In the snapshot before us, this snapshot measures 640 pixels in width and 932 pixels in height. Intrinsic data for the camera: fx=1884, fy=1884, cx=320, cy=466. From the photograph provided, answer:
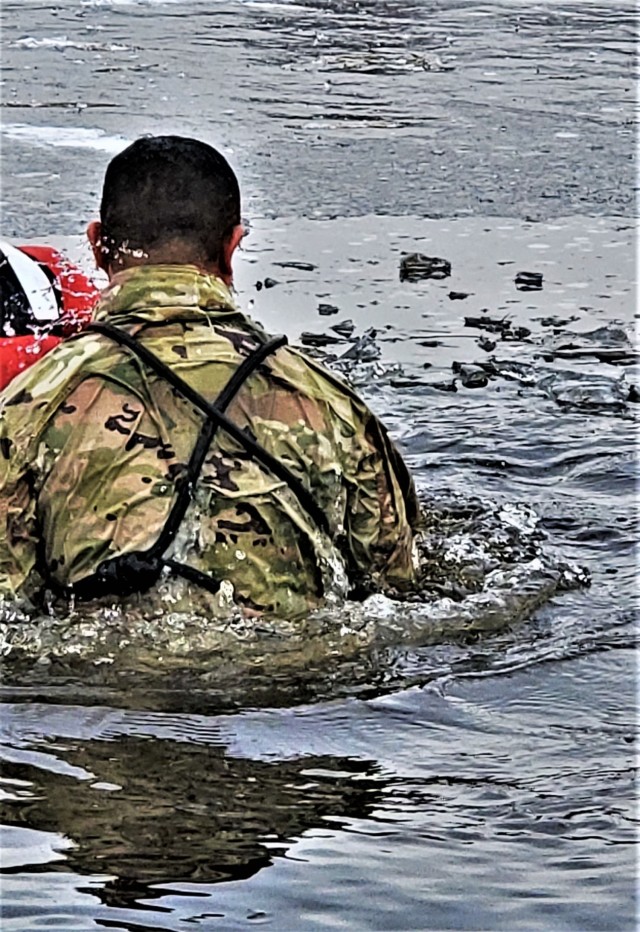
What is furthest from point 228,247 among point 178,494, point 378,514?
point 378,514

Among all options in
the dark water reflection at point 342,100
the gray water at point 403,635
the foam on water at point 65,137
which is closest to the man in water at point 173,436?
the gray water at point 403,635

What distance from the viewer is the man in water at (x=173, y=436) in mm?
4340

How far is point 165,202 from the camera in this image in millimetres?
4480

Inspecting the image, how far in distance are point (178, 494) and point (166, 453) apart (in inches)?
4.0

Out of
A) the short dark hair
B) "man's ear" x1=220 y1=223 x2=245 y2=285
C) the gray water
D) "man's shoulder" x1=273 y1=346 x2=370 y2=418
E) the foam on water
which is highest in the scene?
the short dark hair

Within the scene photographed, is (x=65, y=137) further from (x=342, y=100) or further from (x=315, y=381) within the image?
(x=315, y=381)

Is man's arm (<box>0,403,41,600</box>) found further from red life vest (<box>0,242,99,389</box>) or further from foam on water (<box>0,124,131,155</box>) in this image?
foam on water (<box>0,124,131,155</box>)

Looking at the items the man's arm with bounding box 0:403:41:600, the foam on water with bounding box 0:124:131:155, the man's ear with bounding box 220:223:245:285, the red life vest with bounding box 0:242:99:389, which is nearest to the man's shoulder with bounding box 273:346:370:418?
the man's ear with bounding box 220:223:245:285

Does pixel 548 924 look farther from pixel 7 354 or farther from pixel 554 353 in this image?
pixel 554 353

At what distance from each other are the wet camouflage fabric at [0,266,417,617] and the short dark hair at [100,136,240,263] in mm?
81

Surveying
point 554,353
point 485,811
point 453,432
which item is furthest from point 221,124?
point 485,811

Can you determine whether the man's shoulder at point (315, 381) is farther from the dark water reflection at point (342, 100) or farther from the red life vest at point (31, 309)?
the dark water reflection at point (342, 100)

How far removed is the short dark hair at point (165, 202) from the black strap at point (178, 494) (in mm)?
267

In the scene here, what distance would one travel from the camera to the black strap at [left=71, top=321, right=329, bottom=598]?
432 centimetres
